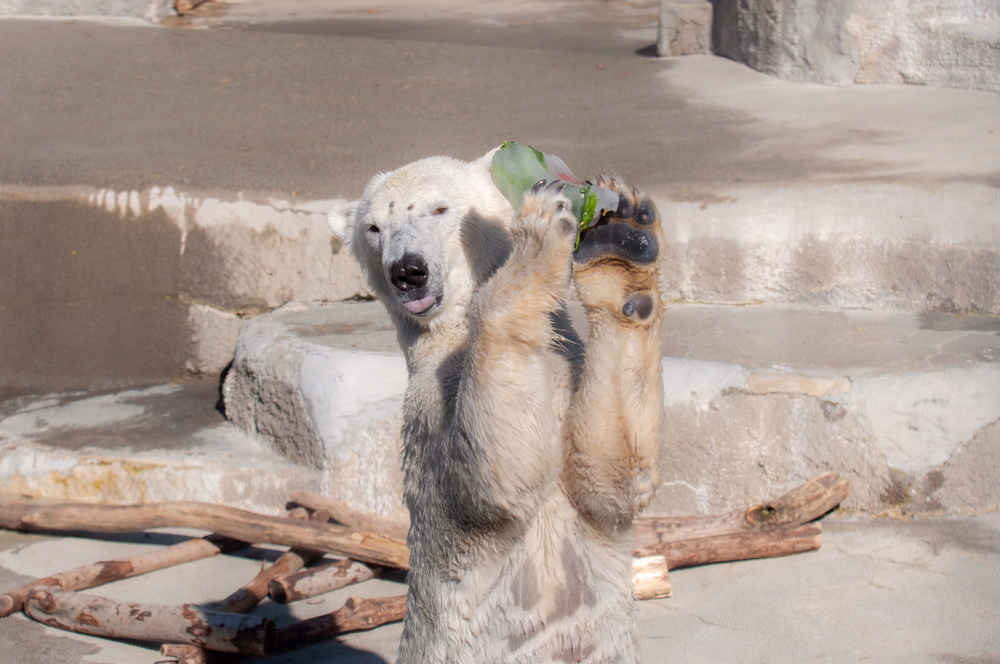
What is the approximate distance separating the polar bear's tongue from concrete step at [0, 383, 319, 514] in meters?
2.25

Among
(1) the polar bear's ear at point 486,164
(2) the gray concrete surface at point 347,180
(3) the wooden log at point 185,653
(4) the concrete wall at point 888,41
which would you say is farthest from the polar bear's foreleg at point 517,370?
(4) the concrete wall at point 888,41

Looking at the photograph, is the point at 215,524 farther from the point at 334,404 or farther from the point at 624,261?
the point at 624,261

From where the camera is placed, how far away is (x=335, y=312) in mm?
4930

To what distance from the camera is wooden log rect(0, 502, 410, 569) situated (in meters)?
3.58

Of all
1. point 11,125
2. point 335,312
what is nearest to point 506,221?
point 335,312

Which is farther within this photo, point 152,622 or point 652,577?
point 652,577

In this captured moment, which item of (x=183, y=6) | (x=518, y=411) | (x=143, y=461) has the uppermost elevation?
(x=183, y=6)

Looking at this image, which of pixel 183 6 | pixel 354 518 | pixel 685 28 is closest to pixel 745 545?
pixel 354 518

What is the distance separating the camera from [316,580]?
361cm

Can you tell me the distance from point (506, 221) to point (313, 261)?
3.00m

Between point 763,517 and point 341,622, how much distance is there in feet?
5.76

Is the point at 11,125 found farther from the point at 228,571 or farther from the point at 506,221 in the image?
the point at 506,221

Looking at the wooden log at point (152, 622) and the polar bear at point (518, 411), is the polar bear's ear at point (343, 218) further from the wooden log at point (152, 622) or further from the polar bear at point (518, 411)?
the wooden log at point (152, 622)

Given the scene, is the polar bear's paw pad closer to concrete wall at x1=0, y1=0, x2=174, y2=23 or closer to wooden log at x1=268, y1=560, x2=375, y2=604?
wooden log at x1=268, y1=560, x2=375, y2=604
